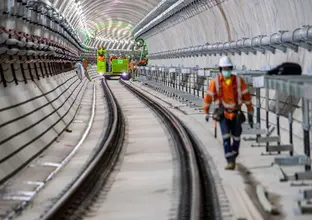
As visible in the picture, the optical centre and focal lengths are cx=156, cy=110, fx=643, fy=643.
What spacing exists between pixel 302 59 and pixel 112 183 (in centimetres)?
623

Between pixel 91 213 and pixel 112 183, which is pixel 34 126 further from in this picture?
pixel 91 213

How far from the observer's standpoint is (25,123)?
41.2 ft

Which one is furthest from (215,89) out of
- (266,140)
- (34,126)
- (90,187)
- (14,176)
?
(34,126)

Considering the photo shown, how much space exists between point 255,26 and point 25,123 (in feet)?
30.7

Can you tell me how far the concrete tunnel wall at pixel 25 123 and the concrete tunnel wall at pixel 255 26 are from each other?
507 centimetres

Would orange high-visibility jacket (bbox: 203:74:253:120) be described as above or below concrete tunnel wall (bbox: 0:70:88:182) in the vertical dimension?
above

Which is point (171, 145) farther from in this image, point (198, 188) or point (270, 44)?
point (198, 188)

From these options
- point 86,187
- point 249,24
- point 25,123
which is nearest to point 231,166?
point 86,187

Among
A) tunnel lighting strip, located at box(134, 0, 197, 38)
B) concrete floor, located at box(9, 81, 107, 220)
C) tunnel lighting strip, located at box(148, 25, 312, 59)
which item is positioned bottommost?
concrete floor, located at box(9, 81, 107, 220)

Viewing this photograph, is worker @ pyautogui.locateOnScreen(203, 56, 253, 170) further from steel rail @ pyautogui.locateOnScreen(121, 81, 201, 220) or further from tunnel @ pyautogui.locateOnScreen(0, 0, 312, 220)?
steel rail @ pyautogui.locateOnScreen(121, 81, 201, 220)

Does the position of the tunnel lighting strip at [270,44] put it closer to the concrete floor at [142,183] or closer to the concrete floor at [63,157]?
the concrete floor at [142,183]

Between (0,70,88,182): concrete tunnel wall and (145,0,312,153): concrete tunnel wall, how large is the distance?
16.6ft

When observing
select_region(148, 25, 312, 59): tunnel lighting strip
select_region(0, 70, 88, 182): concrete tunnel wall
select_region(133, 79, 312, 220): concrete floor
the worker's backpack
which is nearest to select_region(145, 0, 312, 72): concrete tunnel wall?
select_region(148, 25, 312, 59): tunnel lighting strip

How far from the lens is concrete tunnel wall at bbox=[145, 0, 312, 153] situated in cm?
1391
